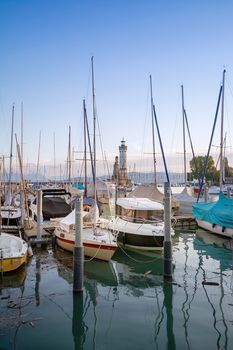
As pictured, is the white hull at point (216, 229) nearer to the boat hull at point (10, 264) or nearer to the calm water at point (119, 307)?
the calm water at point (119, 307)

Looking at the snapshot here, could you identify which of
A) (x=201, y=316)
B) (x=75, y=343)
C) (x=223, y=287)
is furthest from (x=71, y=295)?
(x=223, y=287)

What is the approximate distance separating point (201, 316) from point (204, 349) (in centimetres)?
196

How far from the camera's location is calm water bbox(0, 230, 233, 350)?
8500 millimetres

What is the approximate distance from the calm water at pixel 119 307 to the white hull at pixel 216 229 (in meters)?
5.85

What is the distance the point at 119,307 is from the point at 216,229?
585 inches

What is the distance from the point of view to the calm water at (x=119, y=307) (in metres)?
8.50

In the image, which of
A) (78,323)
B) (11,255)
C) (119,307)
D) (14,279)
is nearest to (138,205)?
(11,255)

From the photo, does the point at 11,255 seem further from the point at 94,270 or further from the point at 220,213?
the point at 220,213

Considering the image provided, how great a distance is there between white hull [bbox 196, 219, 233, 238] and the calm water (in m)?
5.85

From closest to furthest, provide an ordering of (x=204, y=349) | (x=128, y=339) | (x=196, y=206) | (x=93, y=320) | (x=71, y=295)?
1. (x=204, y=349)
2. (x=128, y=339)
3. (x=93, y=320)
4. (x=71, y=295)
5. (x=196, y=206)

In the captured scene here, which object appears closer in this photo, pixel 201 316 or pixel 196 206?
pixel 201 316

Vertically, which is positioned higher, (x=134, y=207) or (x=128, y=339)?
(x=134, y=207)

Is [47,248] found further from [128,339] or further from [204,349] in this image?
[204,349]

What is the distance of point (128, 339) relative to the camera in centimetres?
855
